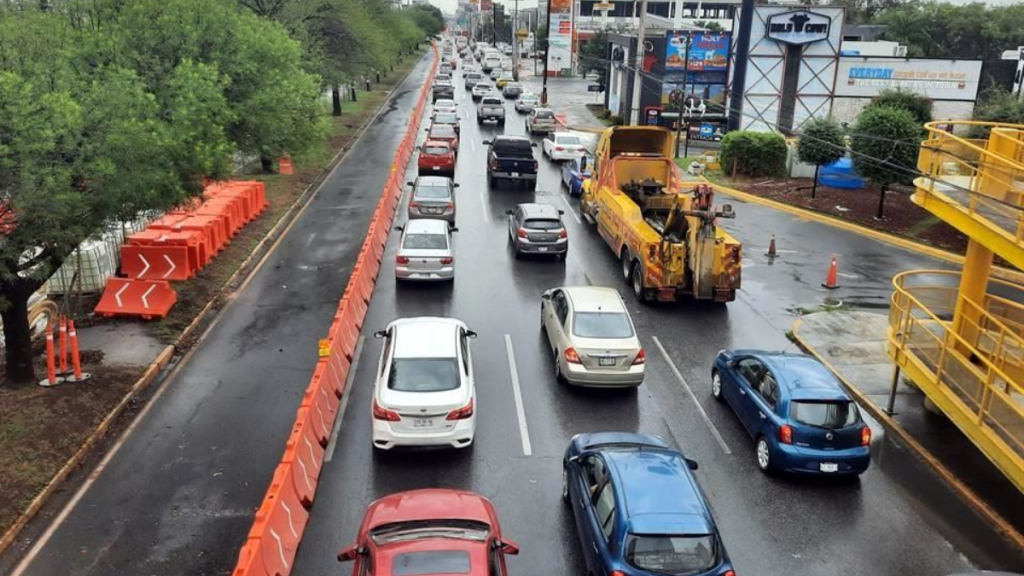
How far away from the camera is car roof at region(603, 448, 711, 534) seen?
29.1ft

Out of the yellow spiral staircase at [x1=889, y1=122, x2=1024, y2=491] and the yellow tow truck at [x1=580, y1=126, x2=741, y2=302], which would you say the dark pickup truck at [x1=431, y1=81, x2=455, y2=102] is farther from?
the yellow spiral staircase at [x1=889, y1=122, x2=1024, y2=491]

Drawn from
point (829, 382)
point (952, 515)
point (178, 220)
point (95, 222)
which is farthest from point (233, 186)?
point (952, 515)

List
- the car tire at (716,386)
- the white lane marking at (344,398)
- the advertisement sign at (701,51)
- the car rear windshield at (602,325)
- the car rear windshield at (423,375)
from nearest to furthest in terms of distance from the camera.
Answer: the car rear windshield at (423,375)
the white lane marking at (344,398)
the car tire at (716,386)
the car rear windshield at (602,325)
the advertisement sign at (701,51)

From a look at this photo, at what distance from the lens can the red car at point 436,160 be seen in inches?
1320

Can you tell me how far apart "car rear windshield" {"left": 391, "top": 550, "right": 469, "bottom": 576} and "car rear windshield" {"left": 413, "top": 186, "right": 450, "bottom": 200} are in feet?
59.0

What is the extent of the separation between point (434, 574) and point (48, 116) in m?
8.75

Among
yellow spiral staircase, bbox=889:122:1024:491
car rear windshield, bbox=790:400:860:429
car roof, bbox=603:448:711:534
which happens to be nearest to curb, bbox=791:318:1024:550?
yellow spiral staircase, bbox=889:122:1024:491

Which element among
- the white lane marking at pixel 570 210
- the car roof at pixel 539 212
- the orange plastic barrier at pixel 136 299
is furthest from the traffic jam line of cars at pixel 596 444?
the white lane marking at pixel 570 210

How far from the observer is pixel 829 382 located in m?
12.6

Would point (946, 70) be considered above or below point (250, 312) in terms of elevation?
above

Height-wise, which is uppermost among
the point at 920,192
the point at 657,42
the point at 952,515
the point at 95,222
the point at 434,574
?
the point at 657,42

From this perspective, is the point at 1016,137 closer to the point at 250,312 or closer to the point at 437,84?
the point at 250,312

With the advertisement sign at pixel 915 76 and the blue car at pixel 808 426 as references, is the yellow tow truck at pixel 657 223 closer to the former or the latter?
the blue car at pixel 808 426

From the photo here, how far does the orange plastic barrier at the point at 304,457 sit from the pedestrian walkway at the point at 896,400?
9913 mm
